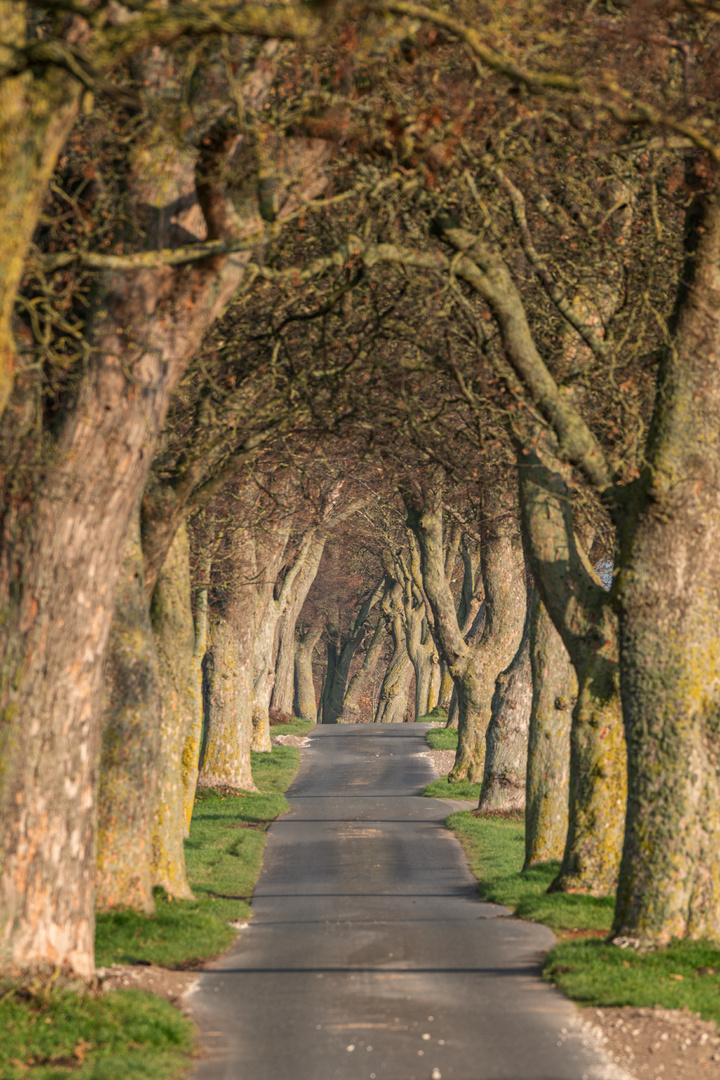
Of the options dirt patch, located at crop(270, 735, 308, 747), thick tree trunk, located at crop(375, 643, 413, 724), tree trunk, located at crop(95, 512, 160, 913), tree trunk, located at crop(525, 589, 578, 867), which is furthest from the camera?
thick tree trunk, located at crop(375, 643, 413, 724)

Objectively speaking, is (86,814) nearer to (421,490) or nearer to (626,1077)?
(626,1077)

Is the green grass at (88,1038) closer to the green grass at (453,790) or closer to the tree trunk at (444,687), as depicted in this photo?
the green grass at (453,790)

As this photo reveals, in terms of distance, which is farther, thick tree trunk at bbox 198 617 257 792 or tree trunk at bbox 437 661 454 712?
tree trunk at bbox 437 661 454 712

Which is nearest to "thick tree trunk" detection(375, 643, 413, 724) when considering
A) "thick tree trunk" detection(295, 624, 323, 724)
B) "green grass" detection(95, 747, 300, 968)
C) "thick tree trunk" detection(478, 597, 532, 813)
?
"thick tree trunk" detection(295, 624, 323, 724)

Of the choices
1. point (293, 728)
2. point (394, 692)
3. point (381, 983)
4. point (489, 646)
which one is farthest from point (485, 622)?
point (394, 692)

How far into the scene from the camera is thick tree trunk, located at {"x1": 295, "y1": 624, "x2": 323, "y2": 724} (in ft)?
194

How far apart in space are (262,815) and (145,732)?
Answer: 453 inches

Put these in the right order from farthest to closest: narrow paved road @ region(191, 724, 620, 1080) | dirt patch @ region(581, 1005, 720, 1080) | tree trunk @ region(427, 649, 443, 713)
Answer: tree trunk @ region(427, 649, 443, 713), narrow paved road @ region(191, 724, 620, 1080), dirt patch @ region(581, 1005, 720, 1080)

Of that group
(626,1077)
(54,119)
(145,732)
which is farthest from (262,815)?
(54,119)

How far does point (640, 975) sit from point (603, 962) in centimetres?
62

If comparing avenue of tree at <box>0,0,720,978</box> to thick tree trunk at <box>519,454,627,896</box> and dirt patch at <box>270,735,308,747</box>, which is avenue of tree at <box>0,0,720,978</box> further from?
dirt patch at <box>270,735,308,747</box>

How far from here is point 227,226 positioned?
9492 millimetres

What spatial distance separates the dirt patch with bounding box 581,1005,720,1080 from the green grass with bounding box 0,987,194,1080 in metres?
2.96

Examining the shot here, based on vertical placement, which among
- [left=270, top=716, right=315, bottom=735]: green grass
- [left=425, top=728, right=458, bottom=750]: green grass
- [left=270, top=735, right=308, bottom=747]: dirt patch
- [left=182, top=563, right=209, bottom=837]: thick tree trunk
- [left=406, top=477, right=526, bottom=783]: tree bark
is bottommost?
[left=270, top=735, right=308, bottom=747]: dirt patch
